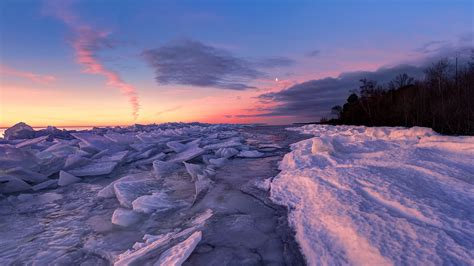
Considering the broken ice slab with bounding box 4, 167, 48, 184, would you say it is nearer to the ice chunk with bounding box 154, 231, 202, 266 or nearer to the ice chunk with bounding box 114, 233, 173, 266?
the ice chunk with bounding box 114, 233, 173, 266

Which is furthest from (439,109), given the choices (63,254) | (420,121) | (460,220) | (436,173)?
(63,254)

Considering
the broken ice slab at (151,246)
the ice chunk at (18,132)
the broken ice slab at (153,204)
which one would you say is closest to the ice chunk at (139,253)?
the broken ice slab at (151,246)

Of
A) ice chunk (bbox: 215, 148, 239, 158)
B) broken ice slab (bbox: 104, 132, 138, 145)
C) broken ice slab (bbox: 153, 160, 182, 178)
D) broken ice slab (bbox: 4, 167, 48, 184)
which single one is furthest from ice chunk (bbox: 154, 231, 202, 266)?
broken ice slab (bbox: 104, 132, 138, 145)

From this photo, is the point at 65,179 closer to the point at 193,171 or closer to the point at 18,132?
the point at 193,171

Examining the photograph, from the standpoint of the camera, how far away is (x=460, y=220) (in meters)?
1.74

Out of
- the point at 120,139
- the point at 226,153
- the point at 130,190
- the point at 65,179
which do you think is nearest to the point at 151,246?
the point at 130,190

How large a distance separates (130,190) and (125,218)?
814mm

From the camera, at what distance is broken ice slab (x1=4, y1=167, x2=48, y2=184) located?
3.83m

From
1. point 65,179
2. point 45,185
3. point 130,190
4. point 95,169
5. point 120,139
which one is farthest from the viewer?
point 120,139

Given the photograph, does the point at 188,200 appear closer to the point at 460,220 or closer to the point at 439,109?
the point at 460,220

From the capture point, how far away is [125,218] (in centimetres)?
241

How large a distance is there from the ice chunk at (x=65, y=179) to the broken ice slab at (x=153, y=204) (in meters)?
1.98

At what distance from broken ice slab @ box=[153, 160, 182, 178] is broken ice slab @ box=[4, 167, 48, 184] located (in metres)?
1.59

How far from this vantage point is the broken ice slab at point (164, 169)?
450 centimetres
